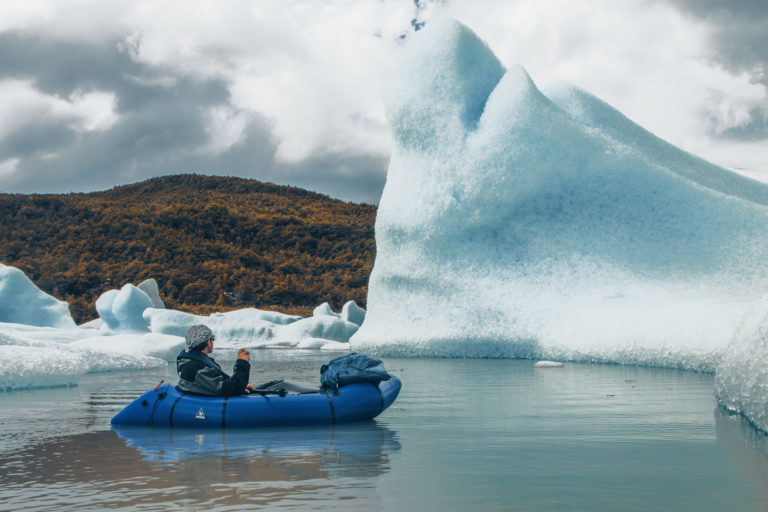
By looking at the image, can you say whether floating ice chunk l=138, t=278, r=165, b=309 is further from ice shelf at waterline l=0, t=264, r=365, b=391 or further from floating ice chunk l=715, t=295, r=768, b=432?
floating ice chunk l=715, t=295, r=768, b=432

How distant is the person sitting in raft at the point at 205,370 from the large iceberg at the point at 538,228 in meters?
7.65

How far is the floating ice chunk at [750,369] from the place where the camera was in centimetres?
561

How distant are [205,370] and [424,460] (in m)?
2.22

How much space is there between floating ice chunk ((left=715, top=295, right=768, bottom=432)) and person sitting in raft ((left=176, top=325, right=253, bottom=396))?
3.85 m

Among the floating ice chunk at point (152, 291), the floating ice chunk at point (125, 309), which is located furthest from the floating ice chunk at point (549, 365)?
the floating ice chunk at point (152, 291)

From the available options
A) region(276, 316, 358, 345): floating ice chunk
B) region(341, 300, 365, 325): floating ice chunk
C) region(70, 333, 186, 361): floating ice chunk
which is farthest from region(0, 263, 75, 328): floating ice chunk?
region(70, 333, 186, 361): floating ice chunk

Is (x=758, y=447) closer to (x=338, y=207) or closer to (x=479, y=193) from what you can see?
(x=479, y=193)

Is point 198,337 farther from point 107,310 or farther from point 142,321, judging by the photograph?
point 107,310

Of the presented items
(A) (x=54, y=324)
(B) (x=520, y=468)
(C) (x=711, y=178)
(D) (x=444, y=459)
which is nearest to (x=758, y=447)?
(B) (x=520, y=468)

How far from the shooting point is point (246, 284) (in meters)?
46.2

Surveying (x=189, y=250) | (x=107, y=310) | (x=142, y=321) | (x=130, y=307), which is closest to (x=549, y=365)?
(x=130, y=307)

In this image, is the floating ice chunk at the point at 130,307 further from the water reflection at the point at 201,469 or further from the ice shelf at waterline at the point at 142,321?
the water reflection at the point at 201,469

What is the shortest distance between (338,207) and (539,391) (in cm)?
5496

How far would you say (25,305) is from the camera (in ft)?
82.7
